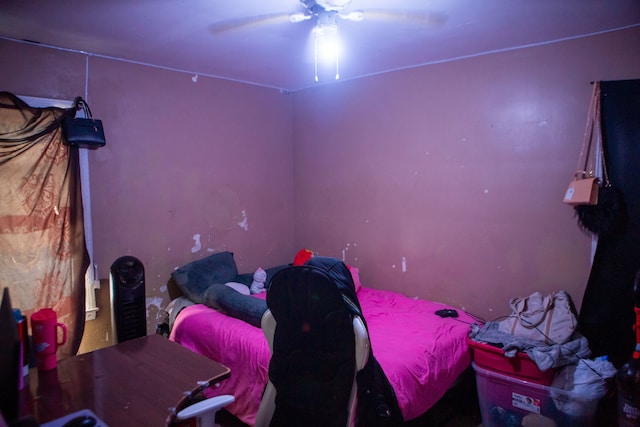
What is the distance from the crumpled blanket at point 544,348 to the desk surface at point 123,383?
1.82 metres

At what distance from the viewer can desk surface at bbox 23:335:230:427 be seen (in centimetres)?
140

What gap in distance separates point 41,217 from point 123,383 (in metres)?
1.84

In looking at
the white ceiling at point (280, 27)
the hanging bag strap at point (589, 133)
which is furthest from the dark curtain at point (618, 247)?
the white ceiling at point (280, 27)

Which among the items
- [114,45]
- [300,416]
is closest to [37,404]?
[300,416]

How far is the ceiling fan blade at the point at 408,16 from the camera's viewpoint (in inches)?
90.7

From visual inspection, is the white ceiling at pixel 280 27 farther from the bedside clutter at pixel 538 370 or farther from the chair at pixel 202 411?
the chair at pixel 202 411

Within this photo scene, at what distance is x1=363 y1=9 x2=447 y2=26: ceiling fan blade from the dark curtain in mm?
1246

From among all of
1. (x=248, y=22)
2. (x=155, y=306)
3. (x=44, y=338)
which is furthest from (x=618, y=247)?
(x=155, y=306)

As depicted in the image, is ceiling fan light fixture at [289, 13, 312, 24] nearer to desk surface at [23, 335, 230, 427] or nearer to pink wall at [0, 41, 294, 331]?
pink wall at [0, 41, 294, 331]

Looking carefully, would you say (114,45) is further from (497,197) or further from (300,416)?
(497,197)

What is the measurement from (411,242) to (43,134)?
3052 millimetres

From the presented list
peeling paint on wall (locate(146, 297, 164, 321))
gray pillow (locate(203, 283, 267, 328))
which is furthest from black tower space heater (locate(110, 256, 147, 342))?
peeling paint on wall (locate(146, 297, 164, 321))

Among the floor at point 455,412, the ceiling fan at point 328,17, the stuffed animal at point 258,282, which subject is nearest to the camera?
the ceiling fan at point 328,17

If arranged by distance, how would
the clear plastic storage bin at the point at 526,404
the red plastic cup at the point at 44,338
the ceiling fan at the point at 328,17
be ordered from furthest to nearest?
the clear plastic storage bin at the point at 526,404, the ceiling fan at the point at 328,17, the red plastic cup at the point at 44,338
